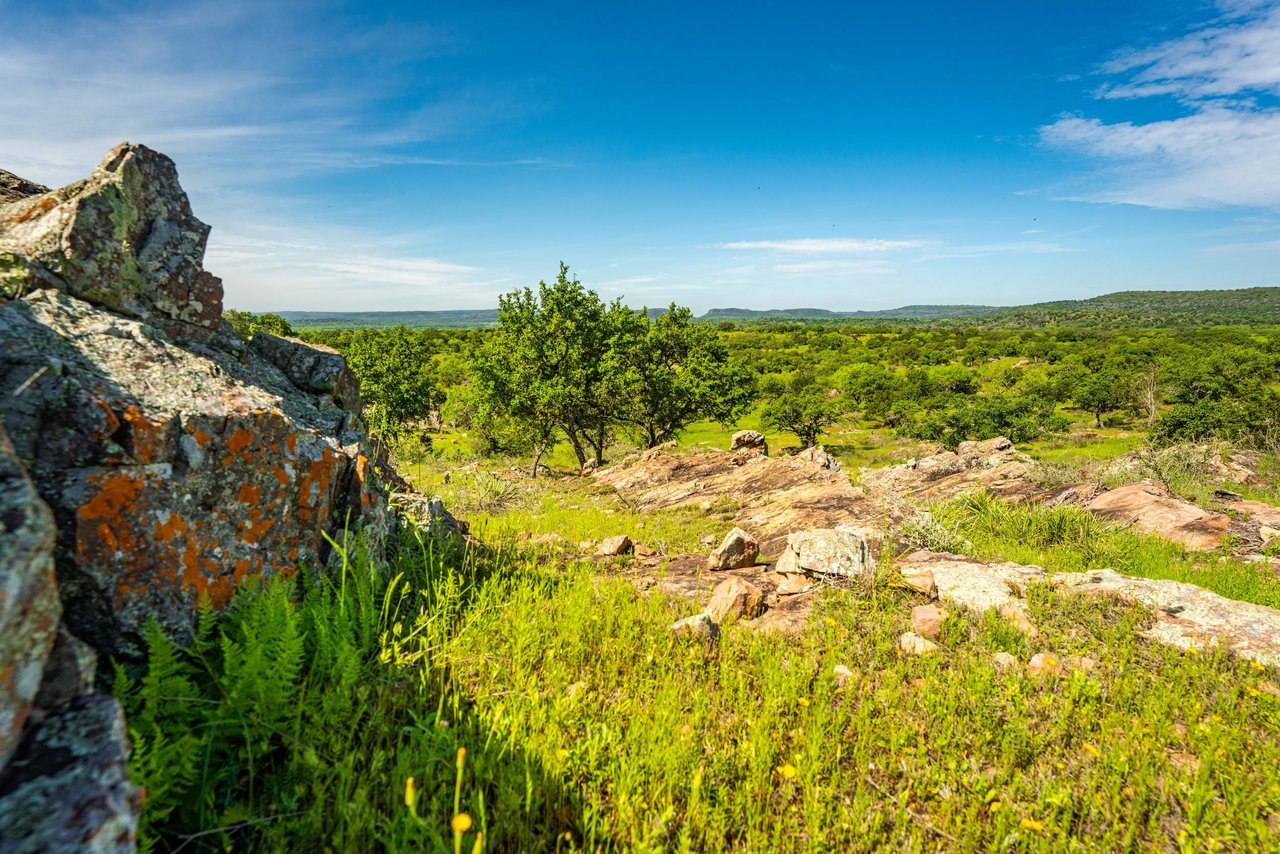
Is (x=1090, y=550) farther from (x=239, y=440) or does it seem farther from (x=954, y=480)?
(x=239, y=440)

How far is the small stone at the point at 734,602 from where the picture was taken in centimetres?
545

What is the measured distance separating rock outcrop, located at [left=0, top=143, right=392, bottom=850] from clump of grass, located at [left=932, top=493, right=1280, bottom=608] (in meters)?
7.93

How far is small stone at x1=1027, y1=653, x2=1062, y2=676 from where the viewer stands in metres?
4.46

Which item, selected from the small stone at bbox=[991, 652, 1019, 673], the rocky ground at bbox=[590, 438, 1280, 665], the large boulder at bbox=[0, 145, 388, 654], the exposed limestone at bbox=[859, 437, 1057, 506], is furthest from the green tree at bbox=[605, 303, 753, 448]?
the small stone at bbox=[991, 652, 1019, 673]

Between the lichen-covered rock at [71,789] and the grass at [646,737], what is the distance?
0.59 metres

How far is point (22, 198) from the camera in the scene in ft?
16.8

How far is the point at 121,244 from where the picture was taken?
184 inches

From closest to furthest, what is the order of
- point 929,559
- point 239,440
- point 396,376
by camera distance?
point 239,440 → point 929,559 → point 396,376

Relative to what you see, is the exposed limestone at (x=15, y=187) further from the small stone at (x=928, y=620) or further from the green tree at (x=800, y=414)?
the green tree at (x=800, y=414)

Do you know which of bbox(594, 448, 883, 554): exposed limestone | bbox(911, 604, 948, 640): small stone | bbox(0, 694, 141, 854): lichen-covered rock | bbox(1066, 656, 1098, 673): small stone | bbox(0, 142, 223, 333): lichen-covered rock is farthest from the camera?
bbox(594, 448, 883, 554): exposed limestone

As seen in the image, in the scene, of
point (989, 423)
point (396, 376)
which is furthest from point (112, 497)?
point (989, 423)

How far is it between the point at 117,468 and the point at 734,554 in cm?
633

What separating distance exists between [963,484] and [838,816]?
1386 cm

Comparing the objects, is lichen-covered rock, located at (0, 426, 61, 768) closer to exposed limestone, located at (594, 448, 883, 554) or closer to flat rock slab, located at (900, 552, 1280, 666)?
flat rock slab, located at (900, 552, 1280, 666)
